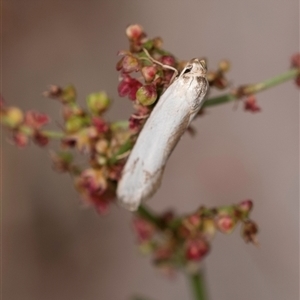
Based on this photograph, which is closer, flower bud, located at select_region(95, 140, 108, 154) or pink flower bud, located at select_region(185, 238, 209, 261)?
flower bud, located at select_region(95, 140, 108, 154)

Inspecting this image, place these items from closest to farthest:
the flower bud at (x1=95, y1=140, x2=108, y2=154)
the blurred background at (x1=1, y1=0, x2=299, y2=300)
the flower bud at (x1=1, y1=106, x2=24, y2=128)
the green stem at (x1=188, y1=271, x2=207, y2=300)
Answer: the flower bud at (x1=95, y1=140, x2=108, y2=154) < the flower bud at (x1=1, y1=106, x2=24, y2=128) < the green stem at (x1=188, y1=271, x2=207, y2=300) < the blurred background at (x1=1, y1=0, x2=299, y2=300)

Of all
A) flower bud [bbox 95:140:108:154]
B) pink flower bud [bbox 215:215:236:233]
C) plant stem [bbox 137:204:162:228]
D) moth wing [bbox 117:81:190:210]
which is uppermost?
flower bud [bbox 95:140:108:154]

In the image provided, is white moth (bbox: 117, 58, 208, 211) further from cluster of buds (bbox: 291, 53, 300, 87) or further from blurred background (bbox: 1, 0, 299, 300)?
blurred background (bbox: 1, 0, 299, 300)

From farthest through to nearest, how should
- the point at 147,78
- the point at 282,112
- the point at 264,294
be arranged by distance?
the point at 282,112
the point at 264,294
the point at 147,78

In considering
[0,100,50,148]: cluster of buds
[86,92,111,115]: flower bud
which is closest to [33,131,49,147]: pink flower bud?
[0,100,50,148]: cluster of buds

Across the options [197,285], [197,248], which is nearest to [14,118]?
[197,248]

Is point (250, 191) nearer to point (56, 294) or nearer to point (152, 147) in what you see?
point (56, 294)

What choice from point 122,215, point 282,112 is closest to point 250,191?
point 282,112
